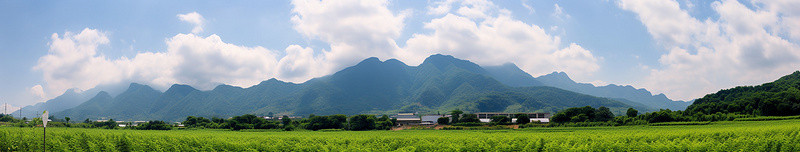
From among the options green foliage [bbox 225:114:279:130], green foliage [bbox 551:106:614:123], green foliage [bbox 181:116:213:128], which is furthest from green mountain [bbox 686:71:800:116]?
green foliage [bbox 181:116:213:128]

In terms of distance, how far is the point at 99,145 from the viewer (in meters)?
27.0

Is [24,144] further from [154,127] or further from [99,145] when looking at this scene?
[154,127]

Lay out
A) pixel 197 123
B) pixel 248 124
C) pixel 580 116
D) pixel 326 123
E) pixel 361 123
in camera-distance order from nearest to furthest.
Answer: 1. pixel 580 116
2. pixel 361 123
3. pixel 326 123
4. pixel 248 124
5. pixel 197 123

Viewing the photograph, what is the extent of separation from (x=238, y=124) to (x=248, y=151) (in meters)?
76.3

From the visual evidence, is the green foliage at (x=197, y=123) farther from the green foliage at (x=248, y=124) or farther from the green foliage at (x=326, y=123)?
the green foliage at (x=326, y=123)

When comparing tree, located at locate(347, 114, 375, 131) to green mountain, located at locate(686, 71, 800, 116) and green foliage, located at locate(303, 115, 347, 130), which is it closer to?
green foliage, located at locate(303, 115, 347, 130)

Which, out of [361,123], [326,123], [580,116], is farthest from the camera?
[326,123]

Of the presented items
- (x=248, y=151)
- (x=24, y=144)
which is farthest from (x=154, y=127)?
(x=248, y=151)

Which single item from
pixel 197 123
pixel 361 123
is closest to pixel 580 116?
pixel 361 123

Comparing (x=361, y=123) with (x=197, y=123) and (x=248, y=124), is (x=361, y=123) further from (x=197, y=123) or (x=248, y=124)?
(x=197, y=123)

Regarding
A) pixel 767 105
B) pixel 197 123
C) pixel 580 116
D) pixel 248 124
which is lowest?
pixel 197 123

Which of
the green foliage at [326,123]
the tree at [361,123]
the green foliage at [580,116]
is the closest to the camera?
the green foliage at [580,116]

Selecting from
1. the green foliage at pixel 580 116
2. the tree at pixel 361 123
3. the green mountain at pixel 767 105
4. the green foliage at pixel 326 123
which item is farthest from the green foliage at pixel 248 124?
the green mountain at pixel 767 105

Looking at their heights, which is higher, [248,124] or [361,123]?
[361,123]
